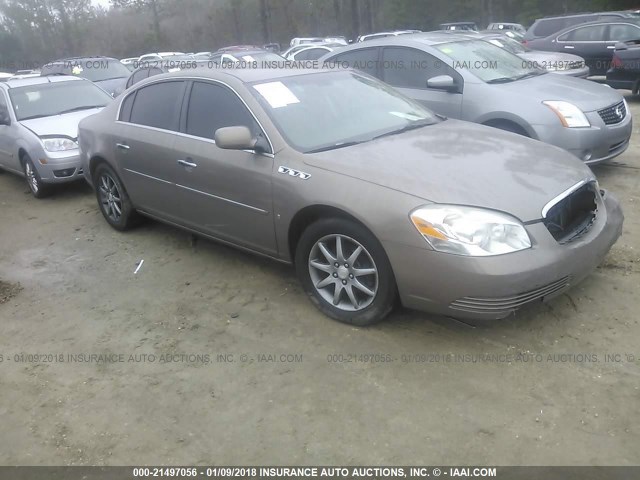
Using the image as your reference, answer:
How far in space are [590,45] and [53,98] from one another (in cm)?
1184

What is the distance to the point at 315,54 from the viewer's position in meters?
15.6

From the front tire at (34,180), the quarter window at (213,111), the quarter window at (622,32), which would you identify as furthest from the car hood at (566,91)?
the quarter window at (622,32)

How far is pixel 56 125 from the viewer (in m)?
7.56

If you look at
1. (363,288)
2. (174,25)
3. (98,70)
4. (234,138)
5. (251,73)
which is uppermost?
(251,73)

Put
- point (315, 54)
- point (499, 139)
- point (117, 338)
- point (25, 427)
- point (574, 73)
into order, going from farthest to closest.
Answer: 1. point (315, 54)
2. point (574, 73)
3. point (499, 139)
4. point (117, 338)
5. point (25, 427)

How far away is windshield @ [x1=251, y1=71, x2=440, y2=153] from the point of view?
3939 millimetres

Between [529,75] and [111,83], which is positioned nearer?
[529,75]

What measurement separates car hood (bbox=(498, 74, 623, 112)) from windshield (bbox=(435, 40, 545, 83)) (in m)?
0.20

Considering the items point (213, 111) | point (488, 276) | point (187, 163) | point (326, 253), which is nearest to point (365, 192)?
point (326, 253)

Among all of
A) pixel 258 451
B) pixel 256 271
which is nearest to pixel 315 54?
pixel 256 271

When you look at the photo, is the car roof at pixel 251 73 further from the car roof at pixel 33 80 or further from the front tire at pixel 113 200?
the car roof at pixel 33 80

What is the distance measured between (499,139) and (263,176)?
5.60 feet

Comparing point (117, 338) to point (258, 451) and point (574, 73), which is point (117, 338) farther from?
point (574, 73)

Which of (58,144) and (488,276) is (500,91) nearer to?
(488,276)
